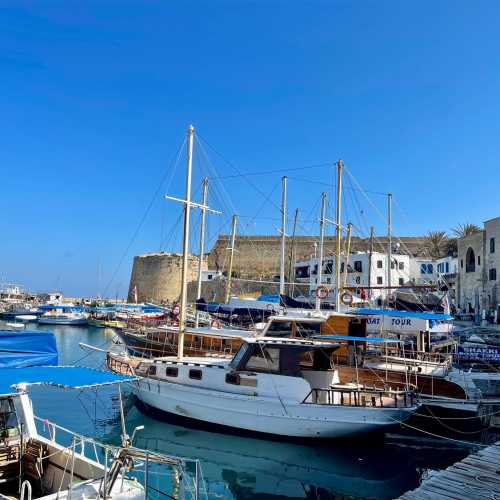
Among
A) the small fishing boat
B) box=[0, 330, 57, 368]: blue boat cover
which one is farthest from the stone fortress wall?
box=[0, 330, 57, 368]: blue boat cover

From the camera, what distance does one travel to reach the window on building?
41453mm

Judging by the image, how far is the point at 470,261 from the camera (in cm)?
4234

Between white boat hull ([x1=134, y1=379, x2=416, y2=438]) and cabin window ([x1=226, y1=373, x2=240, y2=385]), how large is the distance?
35 cm

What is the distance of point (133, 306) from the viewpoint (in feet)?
188

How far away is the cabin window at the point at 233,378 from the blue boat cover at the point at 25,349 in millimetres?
6090

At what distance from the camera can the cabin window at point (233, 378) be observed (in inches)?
552

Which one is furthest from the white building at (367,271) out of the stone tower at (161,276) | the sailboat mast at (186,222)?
the sailboat mast at (186,222)

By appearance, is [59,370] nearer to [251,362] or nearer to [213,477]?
[213,477]

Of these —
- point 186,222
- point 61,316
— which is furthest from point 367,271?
point 61,316

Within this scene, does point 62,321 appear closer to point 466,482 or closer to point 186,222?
point 186,222

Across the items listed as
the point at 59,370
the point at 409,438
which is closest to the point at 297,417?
the point at 409,438

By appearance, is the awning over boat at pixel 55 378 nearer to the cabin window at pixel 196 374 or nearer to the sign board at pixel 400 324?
the cabin window at pixel 196 374

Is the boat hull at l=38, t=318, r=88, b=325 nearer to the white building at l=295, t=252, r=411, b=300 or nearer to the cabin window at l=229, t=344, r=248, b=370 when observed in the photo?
the white building at l=295, t=252, r=411, b=300

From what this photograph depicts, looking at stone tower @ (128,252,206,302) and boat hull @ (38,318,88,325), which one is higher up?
stone tower @ (128,252,206,302)
